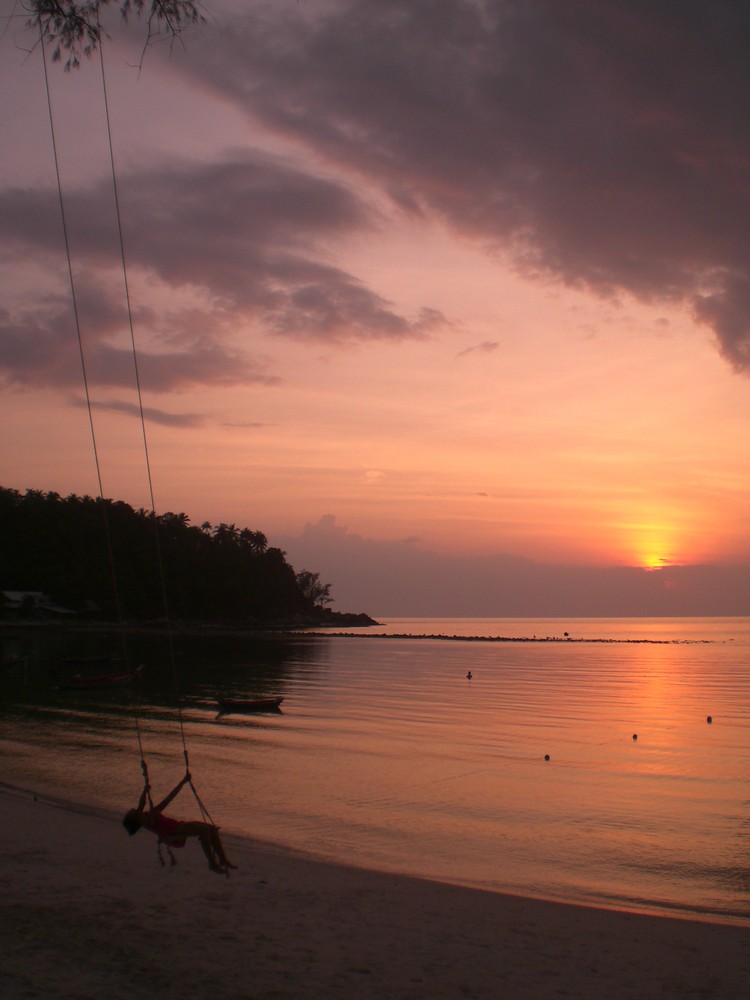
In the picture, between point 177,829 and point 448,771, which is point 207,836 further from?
point 448,771

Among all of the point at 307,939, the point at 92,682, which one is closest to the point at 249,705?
the point at 92,682

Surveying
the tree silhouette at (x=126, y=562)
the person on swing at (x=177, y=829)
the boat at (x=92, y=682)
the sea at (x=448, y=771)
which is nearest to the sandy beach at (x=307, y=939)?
the person on swing at (x=177, y=829)

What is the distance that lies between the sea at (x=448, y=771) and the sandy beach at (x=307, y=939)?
2725mm

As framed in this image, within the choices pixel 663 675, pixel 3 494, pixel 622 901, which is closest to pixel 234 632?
pixel 3 494

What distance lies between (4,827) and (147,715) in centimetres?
2633

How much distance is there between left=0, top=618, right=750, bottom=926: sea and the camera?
16922 millimetres

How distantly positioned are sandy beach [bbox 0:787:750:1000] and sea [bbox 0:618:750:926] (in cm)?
272

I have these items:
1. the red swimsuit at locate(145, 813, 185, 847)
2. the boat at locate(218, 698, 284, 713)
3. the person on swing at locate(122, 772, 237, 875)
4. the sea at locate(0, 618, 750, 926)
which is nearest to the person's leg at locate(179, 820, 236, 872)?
the person on swing at locate(122, 772, 237, 875)

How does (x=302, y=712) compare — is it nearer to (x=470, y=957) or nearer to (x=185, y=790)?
(x=185, y=790)

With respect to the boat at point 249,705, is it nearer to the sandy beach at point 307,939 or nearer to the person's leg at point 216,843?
the sandy beach at point 307,939

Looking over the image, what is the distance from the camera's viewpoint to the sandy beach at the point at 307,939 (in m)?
8.69

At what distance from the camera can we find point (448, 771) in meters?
28.0

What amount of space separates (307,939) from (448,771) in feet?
60.9

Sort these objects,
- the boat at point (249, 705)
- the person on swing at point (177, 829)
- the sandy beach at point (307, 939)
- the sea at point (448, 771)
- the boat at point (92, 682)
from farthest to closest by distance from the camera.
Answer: the boat at point (92, 682), the boat at point (249, 705), the sea at point (448, 771), the person on swing at point (177, 829), the sandy beach at point (307, 939)
